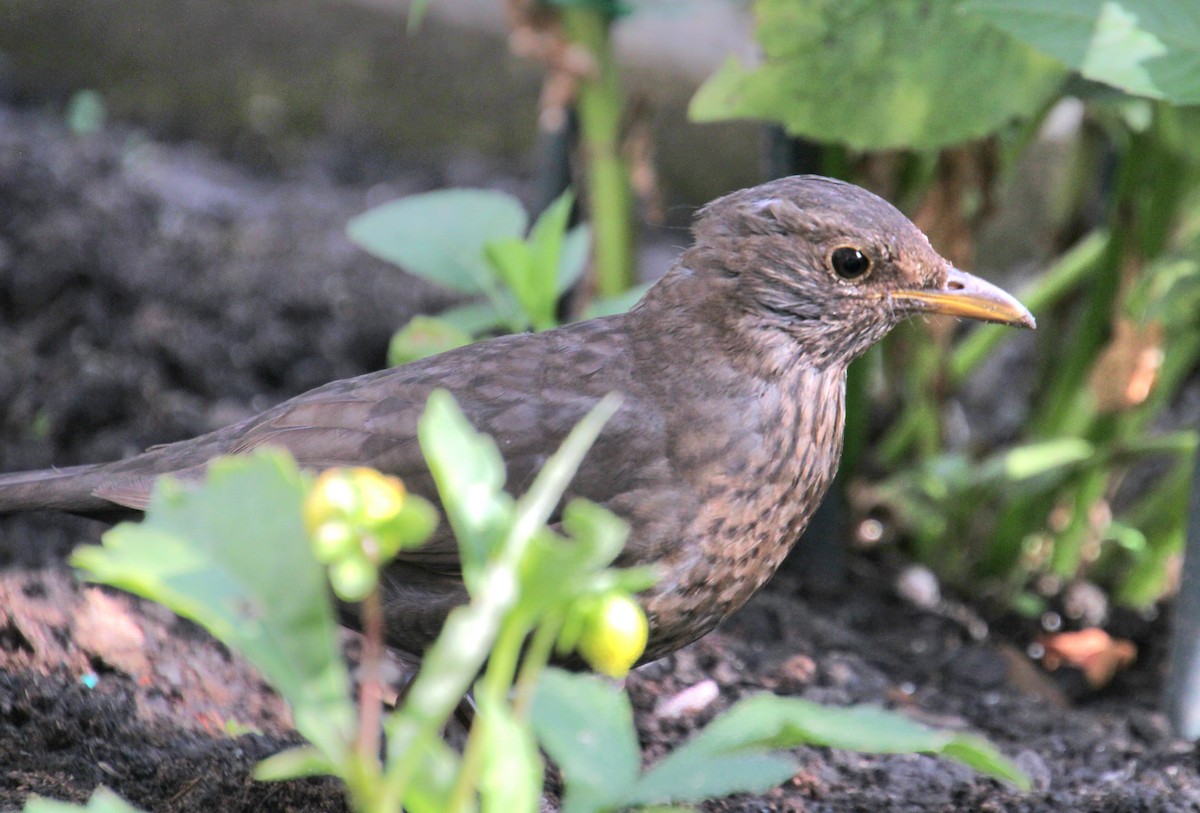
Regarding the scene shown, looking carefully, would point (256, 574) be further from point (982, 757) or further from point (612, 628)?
point (982, 757)

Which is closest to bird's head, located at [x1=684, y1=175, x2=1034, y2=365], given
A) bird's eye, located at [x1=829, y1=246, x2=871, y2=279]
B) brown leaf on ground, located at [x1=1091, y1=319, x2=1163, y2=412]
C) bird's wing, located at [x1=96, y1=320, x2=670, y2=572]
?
bird's eye, located at [x1=829, y1=246, x2=871, y2=279]

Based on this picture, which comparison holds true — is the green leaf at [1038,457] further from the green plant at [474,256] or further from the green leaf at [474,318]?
the green leaf at [474,318]

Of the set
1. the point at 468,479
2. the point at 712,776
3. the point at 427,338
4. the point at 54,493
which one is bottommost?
the point at 54,493

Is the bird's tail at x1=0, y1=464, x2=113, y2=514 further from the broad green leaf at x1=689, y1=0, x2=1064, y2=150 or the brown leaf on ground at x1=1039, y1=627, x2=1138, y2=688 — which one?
the brown leaf on ground at x1=1039, y1=627, x2=1138, y2=688

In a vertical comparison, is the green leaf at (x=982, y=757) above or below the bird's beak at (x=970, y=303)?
below

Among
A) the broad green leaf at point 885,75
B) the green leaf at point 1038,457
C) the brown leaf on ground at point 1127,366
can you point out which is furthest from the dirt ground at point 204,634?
the broad green leaf at point 885,75

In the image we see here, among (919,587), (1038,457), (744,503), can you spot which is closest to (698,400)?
(744,503)

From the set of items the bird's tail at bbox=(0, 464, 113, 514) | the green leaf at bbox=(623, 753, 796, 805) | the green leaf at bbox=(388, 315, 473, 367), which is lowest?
the bird's tail at bbox=(0, 464, 113, 514)

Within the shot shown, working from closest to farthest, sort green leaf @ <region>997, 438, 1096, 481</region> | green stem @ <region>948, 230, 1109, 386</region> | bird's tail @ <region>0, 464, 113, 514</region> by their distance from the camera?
bird's tail @ <region>0, 464, 113, 514</region> < green leaf @ <region>997, 438, 1096, 481</region> < green stem @ <region>948, 230, 1109, 386</region>
